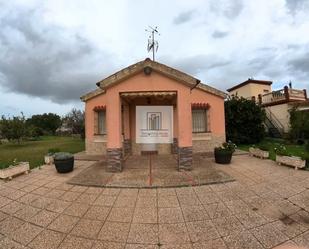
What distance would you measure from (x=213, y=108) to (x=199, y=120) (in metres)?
1.04

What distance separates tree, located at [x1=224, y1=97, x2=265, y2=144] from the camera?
15.6 m

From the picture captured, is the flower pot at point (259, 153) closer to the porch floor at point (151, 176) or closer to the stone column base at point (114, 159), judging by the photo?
the porch floor at point (151, 176)

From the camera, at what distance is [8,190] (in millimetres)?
6461

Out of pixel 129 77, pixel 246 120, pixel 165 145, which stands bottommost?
pixel 165 145

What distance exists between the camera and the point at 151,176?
23.5 ft

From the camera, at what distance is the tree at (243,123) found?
51.3 ft

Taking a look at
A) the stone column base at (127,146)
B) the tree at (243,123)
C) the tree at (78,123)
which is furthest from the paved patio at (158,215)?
the tree at (78,123)

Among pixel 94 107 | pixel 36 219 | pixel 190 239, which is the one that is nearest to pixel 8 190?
pixel 36 219

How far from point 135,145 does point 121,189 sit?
5504 millimetres

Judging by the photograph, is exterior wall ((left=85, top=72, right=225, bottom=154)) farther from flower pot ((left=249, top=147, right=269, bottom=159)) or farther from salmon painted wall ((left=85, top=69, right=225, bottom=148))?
flower pot ((left=249, top=147, right=269, bottom=159))

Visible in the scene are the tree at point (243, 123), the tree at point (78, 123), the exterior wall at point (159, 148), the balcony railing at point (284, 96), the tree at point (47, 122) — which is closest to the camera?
the exterior wall at point (159, 148)

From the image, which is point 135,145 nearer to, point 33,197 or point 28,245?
point 33,197

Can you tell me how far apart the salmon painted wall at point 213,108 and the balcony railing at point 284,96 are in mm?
8048

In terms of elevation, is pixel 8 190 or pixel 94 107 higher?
pixel 94 107
